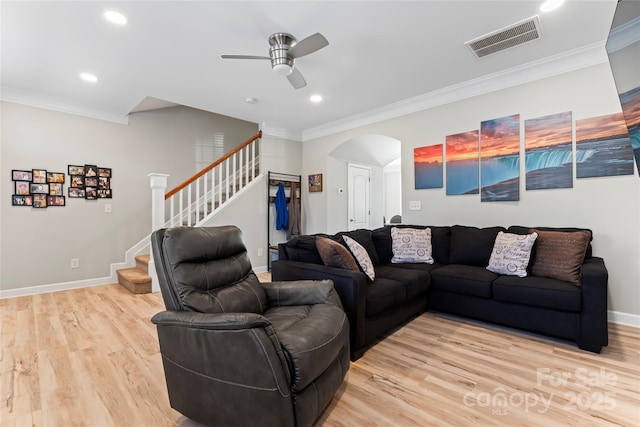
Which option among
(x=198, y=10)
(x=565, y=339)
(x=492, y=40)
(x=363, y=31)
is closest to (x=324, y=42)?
(x=363, y=31)

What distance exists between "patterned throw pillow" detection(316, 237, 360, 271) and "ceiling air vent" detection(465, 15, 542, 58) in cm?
229

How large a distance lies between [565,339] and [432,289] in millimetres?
1099

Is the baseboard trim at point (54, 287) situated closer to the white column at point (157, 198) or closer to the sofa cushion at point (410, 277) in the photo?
the white column at point (157, 198)

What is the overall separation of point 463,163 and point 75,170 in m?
5.44

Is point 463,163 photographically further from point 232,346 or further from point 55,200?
point 55,200

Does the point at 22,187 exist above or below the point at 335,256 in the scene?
above

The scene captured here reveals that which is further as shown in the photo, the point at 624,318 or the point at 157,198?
the point at 157,198

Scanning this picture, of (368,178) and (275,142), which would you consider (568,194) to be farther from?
(275,142)

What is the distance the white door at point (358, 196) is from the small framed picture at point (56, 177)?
4651mm

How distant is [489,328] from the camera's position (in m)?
2.73

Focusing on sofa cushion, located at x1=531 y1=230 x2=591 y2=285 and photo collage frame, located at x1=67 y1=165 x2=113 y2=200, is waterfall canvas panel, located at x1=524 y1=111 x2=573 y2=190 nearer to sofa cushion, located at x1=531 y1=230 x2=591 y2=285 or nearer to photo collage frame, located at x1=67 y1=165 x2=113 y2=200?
sofa cushion, located at x1=531 y1=230 x2=591 y2=285

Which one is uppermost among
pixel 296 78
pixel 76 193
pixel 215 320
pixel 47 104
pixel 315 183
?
pixel 47 104

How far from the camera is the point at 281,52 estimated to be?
2586 mm

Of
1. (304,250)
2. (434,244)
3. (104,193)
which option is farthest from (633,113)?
(104,193)
